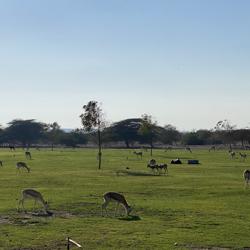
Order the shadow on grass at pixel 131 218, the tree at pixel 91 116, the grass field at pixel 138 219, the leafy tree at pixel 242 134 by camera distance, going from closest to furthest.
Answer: the grass field at pixel 138 219, the shadow on grass at pixel 131 218, the tree at pixel 91 116, the leafy tree at pixel 242 134

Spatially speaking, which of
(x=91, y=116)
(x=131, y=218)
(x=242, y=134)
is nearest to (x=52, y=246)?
(x=131, y=218)

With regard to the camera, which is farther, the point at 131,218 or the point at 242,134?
the point at 242,134

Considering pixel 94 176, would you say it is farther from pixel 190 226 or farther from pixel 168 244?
pixel 168 244

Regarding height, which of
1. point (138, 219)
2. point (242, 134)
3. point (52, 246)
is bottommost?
point (52, 246)

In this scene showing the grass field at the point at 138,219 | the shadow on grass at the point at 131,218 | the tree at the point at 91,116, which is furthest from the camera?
the tree at the point at 91,116

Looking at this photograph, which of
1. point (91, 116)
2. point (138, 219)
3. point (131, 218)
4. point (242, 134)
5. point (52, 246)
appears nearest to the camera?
point (52, 246)

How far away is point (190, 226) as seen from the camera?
23.5 meters

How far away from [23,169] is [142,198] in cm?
2954

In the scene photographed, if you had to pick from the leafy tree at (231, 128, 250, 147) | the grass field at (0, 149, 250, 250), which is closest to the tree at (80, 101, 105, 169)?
the grass field at (0, 149, 250, 250)

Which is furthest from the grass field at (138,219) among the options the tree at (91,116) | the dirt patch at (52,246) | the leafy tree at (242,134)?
the leafy tree at (242,134)

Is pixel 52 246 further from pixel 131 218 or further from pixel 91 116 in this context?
pixel 91 116

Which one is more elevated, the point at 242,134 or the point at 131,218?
the point at 242,134

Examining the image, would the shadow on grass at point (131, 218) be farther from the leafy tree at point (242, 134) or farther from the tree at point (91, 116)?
the leafy tree at point (242, 134)

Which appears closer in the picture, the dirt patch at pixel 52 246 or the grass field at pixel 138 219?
the dirt patch at pixel 52 246
